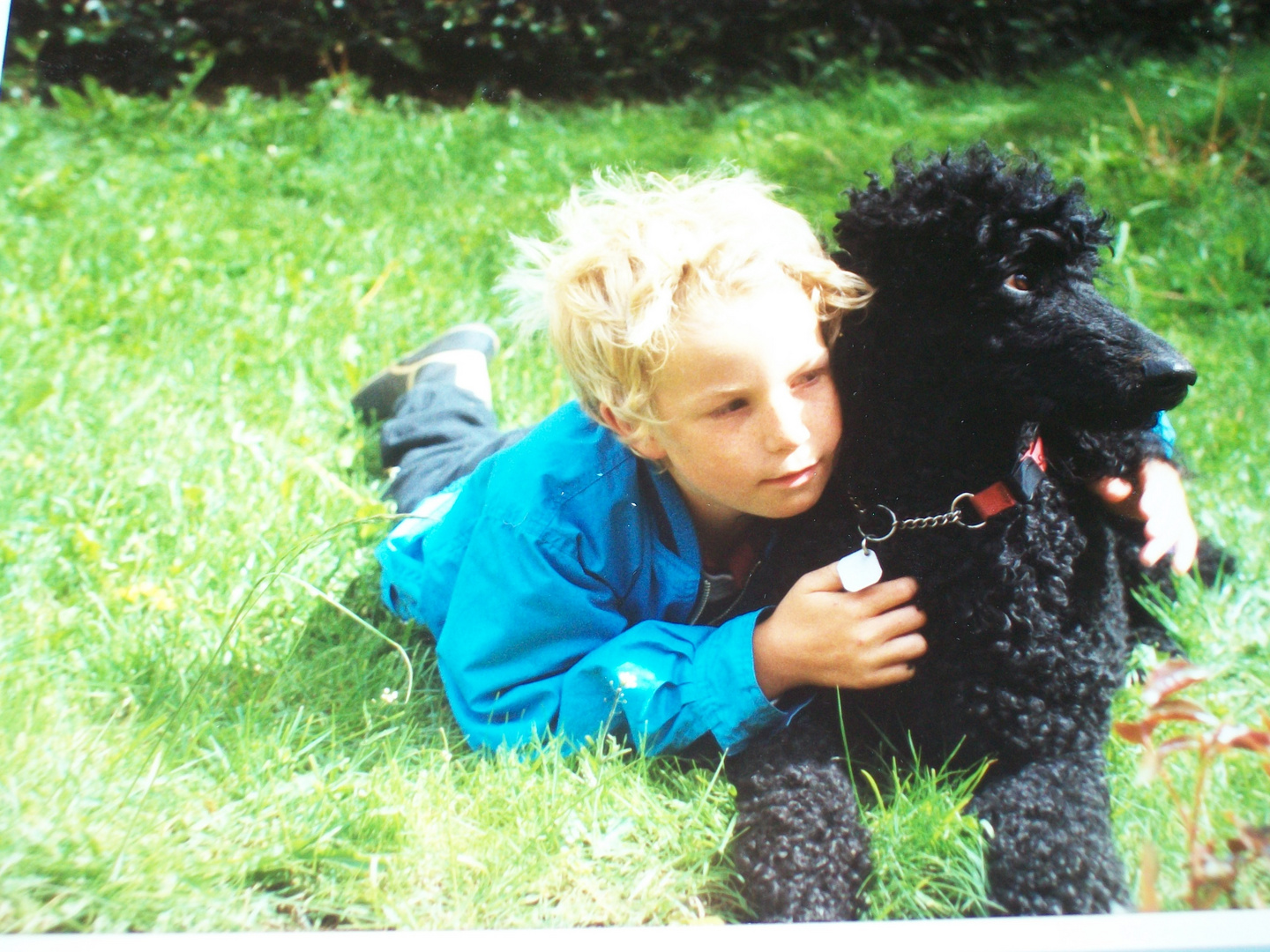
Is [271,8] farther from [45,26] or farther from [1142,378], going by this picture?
[1142,378]

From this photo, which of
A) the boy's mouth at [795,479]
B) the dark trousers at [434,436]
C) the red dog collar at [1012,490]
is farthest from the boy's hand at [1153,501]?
the dark trousers at [434,436]

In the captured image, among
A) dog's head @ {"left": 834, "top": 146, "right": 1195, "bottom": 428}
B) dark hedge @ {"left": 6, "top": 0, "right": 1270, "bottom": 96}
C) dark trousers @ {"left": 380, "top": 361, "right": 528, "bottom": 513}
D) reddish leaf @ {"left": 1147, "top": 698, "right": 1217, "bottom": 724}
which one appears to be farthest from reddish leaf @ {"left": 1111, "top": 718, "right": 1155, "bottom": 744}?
dark hedge @ {"left": 6, "top": 0, "right": 1270, "bottom": 96}

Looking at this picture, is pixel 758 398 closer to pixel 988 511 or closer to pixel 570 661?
pixel 988 511

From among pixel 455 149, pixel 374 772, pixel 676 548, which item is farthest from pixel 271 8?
pixel 374 772

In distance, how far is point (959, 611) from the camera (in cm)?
Answer: 117

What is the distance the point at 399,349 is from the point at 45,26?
37.3 inches

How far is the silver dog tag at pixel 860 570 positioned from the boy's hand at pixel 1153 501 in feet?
0.98

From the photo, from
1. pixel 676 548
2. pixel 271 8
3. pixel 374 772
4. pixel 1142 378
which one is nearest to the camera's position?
pixel 1142 378

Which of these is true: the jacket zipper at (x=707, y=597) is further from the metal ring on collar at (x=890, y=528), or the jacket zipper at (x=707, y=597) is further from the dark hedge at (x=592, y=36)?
the dark hedge at (x=592, y=36)

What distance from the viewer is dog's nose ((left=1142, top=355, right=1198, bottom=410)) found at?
40.0 inches

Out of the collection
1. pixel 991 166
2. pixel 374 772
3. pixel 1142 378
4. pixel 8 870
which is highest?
pixel 991 166

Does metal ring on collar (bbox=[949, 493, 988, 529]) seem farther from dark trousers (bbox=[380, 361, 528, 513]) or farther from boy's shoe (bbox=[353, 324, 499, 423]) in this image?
boy's shoe (bbox=[353, 324, 499, 423])

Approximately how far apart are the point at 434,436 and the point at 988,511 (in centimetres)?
114

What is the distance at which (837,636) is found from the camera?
47.8 inches
